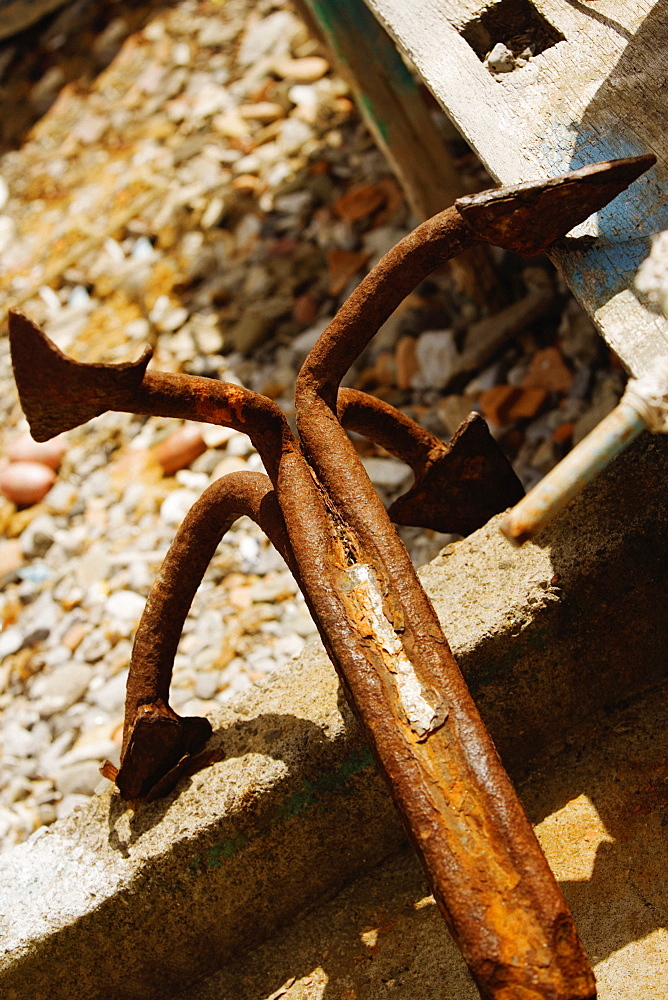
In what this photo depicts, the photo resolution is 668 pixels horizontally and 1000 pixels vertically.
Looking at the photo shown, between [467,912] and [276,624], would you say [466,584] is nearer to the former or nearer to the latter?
[467,912]

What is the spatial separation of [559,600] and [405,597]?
0.53 meters

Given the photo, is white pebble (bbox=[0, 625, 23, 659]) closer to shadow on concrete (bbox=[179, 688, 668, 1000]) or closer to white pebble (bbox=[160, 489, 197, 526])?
white pebble (bbox=[160, 489, 197, 526])

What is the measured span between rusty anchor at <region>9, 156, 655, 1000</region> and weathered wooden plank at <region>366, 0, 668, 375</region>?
11 cm

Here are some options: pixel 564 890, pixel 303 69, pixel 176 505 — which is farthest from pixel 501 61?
pixel 303 69

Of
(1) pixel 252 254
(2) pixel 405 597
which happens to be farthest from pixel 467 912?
(1) pixel 252 254

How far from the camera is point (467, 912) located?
1158 mm

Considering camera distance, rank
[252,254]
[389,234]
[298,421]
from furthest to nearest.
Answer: [252,254], [389,234], [298,421]

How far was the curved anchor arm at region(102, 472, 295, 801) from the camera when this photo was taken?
1.80 m

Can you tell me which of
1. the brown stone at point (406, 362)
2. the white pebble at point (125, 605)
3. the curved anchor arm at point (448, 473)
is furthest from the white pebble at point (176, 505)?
the curved anchor arm at point (448, 473)

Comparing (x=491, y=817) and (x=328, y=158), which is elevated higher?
(x=491, y=817)

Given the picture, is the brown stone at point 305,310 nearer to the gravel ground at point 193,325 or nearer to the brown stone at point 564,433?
the gravel ground at point 193,325

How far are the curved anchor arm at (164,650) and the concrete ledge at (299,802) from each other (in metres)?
0.07

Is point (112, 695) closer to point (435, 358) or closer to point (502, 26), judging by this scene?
point (435, 358)

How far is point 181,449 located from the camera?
3992 mm
